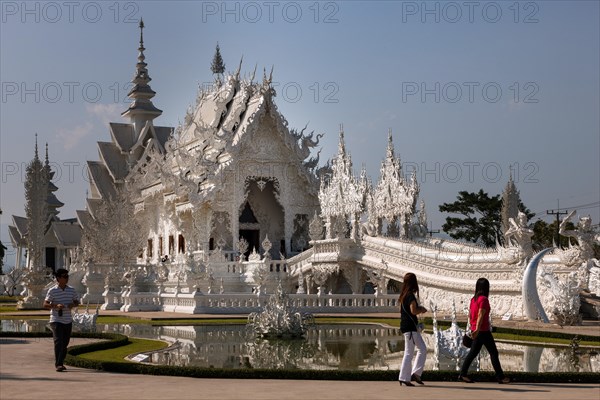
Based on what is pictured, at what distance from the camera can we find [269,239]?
4184cm

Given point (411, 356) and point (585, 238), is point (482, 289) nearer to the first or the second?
point (411, 356)

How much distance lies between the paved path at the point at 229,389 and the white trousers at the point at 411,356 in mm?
169

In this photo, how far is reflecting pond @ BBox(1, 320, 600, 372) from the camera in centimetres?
1289

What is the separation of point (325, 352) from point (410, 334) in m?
4.82

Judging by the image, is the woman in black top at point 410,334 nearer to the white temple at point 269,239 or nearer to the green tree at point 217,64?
the white temple at point 269,239

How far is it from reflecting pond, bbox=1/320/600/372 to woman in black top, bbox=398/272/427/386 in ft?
6.28

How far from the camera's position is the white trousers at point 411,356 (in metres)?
10.3

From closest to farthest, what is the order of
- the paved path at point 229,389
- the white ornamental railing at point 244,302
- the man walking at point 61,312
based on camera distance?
1. the paved path at point 229,389
2. the man walking at point 61,312
3. the white ornamental railing at point 244,302

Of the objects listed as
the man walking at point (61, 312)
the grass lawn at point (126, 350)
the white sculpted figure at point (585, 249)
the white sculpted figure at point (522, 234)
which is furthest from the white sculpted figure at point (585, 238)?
the man walking at point (61, 312)

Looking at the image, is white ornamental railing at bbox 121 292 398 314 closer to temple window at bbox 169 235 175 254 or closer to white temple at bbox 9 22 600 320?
white temple at bbox 9 22 600 320

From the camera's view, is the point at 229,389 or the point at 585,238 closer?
the point at 229,389

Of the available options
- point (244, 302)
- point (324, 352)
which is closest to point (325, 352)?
point (324, 352)

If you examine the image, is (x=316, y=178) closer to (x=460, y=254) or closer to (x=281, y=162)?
(x=281, y=162)

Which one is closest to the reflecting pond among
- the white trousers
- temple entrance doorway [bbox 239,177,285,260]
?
the white trousers
